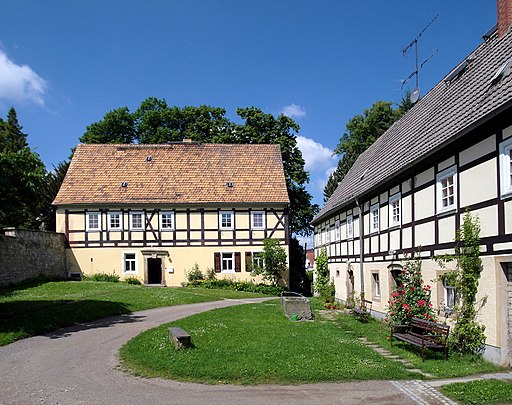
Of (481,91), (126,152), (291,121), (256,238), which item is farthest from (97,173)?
(481,91)

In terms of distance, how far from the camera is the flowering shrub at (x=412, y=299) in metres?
12.7

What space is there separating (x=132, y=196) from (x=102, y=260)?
475 cm

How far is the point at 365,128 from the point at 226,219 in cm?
1710

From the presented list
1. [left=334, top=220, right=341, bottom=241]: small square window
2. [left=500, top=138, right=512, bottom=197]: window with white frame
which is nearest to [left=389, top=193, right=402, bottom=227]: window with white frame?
[left=500, top=138, right=512, bottom=197]: window with white frame

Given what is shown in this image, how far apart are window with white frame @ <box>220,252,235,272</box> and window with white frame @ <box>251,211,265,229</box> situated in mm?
2600

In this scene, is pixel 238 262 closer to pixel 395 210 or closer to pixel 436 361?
pixel 395 210

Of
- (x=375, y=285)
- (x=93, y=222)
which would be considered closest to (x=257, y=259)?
(x=93, y=222)

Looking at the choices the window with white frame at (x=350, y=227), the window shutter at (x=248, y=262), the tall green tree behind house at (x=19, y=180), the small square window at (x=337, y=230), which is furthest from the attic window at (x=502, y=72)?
the window shutter at (x=248, y=262)

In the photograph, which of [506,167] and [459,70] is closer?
[506,167]

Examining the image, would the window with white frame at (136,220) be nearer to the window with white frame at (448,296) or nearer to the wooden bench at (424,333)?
the wooden bench at (424,333)

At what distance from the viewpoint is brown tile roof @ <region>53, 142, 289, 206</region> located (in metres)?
33.6

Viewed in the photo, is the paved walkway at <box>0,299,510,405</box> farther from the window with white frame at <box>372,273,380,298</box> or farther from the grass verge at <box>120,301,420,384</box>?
the window with white frame at <box>372,273,380,298</box>

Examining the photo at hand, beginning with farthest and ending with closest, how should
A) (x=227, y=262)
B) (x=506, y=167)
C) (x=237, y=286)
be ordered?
(x=227, y=262) → (x=237, y=286) → (x=506, y=167)

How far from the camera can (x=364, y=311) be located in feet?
58.1
